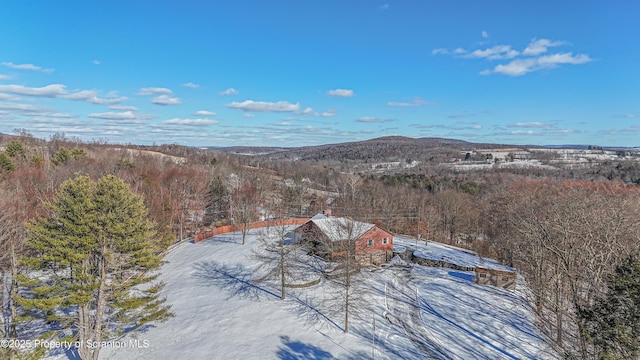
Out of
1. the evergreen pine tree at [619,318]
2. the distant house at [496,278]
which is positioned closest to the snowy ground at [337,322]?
the distant house at [496,278]

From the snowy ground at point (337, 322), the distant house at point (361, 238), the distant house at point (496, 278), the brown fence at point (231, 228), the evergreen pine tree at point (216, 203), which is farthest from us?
the evergreen pine tree at point (216, 203)

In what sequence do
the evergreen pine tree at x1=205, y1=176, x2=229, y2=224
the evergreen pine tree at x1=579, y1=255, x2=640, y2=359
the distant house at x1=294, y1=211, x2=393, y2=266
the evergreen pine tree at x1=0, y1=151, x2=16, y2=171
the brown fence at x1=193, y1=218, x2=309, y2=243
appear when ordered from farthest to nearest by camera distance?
1. the evergreen pine tree at x1=205, y1=176, x2=229, y2=224
2. the brown fence at x1=193, y1=218, x2=309, y2=243
3. the evergreen pine tree at x1=0, y1=151, x2=16, y2=171
4. the distant house at x1=294, y1=211, x2=393, y2=266
5. the evergreen pine tree at x1=579, y1=255, x2=640, y2=359

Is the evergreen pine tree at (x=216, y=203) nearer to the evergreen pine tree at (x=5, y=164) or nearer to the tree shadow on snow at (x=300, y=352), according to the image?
the evergreen pine tree at (x=5, y=164)

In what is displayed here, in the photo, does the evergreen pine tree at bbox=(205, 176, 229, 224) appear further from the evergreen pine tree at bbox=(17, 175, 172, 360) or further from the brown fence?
the evergreen pine tree at bbox=(17, 175, 172, 360)

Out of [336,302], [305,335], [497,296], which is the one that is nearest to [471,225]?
[497,296]

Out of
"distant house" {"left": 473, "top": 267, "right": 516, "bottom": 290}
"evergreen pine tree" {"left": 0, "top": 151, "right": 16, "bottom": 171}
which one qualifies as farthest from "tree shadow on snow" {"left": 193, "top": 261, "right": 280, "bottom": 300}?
"evergreen pine tree" {"left": 0, "top": 151, "right": 16, "bottom": 171}

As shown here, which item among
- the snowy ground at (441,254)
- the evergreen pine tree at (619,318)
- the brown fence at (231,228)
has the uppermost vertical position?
the evergreen pine tree at (619,318)

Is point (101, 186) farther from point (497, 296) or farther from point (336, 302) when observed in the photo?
point (497, 296)
